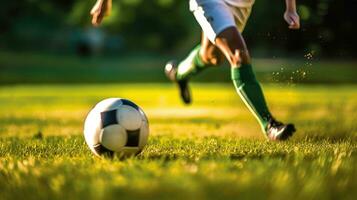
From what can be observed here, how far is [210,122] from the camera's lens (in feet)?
29.2

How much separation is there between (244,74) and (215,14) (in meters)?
0.54

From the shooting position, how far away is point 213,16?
5.72 metres

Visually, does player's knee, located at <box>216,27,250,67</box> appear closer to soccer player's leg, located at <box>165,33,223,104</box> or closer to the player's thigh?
the player's thigh

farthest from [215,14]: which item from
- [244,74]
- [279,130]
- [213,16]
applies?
[279,130]

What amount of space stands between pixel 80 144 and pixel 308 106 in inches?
267

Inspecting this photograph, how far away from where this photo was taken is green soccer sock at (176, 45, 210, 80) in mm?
7360

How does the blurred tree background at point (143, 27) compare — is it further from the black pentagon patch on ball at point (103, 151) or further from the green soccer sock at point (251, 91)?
the black pentagon patch on ball at point (103, 151)

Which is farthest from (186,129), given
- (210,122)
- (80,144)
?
(80,144)

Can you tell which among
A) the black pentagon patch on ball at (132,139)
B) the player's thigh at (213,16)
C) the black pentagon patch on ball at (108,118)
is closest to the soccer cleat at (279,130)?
the player's thigh at (213,16)

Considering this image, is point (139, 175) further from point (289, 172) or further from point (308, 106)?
point (308, 106)

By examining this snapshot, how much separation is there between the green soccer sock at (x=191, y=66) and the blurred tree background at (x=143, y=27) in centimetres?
123

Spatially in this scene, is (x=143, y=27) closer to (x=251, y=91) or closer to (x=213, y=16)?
(x=213, y=16)

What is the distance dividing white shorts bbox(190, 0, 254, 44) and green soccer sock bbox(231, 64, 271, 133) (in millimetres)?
347

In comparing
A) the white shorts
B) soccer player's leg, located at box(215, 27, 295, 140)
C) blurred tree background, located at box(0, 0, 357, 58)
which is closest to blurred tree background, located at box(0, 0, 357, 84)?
blurred tree background, located at box(0, 0, 357, 58)
